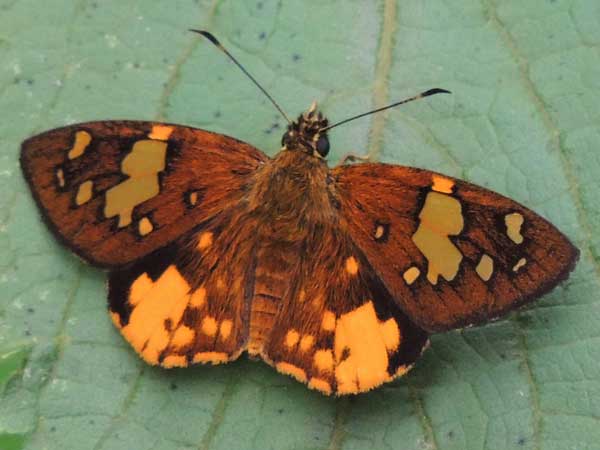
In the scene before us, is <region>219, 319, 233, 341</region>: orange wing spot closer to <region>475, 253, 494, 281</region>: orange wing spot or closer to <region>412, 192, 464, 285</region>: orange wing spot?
<region>412, 192, 464, 285</region>: orange wing spot

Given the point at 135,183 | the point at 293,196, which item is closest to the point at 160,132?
the point at 135,183

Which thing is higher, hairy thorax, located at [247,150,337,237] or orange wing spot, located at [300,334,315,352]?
hairy thorax, located at [247,150,337,237]

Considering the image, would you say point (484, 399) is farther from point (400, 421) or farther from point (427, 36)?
point (427, 36)

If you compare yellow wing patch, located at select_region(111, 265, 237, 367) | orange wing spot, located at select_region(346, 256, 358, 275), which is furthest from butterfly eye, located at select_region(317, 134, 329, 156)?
yellow wing patch, located at select_region(111, 265, 237, 367)

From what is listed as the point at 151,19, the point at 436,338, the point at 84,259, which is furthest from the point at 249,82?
the point at 436,338

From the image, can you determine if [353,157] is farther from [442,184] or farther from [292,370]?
[292,370]

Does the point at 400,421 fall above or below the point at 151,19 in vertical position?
below
